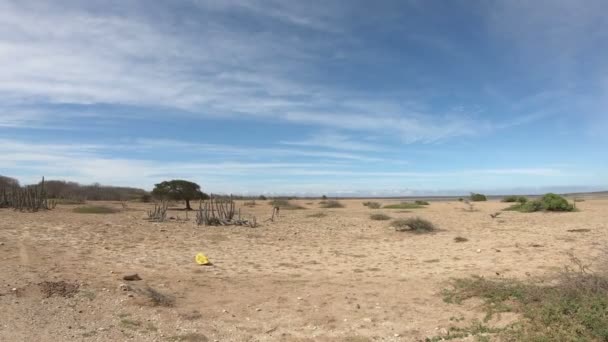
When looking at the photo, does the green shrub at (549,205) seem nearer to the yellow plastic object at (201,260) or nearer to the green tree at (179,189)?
the green tree at (179,189)

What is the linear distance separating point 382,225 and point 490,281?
11385 millimetres

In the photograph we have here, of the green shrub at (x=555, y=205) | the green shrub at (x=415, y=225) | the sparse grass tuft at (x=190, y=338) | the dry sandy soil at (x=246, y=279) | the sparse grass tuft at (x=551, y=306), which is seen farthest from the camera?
the green shrub at (x=555, y=205)

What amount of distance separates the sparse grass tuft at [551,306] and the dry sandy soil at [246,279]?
314mm

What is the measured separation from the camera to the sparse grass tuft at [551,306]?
4805mm

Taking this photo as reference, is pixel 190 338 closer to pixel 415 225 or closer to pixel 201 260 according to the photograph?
pixel 201 260

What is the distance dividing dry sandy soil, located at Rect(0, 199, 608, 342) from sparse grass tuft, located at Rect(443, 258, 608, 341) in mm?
314

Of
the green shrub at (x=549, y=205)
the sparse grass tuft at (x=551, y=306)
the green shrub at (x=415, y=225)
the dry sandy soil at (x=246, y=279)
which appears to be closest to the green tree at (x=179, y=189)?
the dry sandy soil at (x=246, y=279)

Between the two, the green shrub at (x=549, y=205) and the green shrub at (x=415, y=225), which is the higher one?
the green shrub at (x=549, y=205)

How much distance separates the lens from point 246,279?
27.5ft

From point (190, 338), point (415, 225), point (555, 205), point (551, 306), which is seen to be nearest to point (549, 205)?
point (555, 205)

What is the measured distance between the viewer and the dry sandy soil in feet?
18.3

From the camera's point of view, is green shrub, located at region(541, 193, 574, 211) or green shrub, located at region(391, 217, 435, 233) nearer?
green shrub, located at region(391, 217, 435, 233)

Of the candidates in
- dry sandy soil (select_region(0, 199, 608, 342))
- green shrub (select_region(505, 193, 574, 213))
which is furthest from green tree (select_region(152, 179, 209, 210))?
green shrub (select_region(505, 193, 574, 213))

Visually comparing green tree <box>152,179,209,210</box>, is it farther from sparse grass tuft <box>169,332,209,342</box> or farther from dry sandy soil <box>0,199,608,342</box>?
sparse grass tuft <box>169,332,209,342</box>
